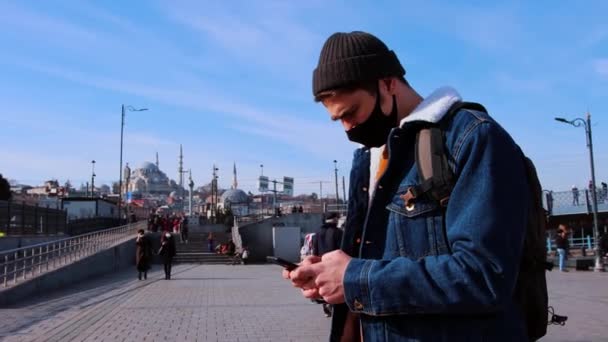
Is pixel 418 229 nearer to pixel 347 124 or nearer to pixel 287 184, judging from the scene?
pixel 347 124

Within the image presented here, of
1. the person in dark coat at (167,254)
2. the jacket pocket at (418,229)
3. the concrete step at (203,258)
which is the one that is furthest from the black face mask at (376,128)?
the concrete step at (203,258)

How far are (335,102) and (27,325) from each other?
9939mm

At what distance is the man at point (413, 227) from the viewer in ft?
5.44

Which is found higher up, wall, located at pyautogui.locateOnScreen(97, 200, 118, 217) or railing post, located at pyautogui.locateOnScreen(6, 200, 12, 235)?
wall, located at pyautogui.locateOnScreen(97, 200, 118, 217)

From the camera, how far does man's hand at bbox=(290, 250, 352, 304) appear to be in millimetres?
1857

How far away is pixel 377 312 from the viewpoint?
5.82 ft

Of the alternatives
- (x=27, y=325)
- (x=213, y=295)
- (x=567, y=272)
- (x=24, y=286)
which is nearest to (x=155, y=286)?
(x=213, y=295)

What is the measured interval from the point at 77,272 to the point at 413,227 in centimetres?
1968

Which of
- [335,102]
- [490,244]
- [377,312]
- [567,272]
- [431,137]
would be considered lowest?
[567,272]

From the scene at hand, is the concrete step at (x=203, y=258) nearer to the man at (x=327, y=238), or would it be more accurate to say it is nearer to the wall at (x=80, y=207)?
the wall at (x=80, y=207)

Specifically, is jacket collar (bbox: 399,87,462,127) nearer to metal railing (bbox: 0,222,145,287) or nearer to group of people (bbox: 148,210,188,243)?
metal railing (bbox: 0,222,145,287)

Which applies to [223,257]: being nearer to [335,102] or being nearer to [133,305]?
[133,305]

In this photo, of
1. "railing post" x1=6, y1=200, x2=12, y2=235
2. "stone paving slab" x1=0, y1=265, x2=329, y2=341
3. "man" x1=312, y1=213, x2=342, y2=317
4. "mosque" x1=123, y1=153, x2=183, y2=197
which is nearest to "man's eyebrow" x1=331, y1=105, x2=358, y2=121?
"stone paving slab" x1=0, y1=265, x2=329, y2=341

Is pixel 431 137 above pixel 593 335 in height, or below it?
above
